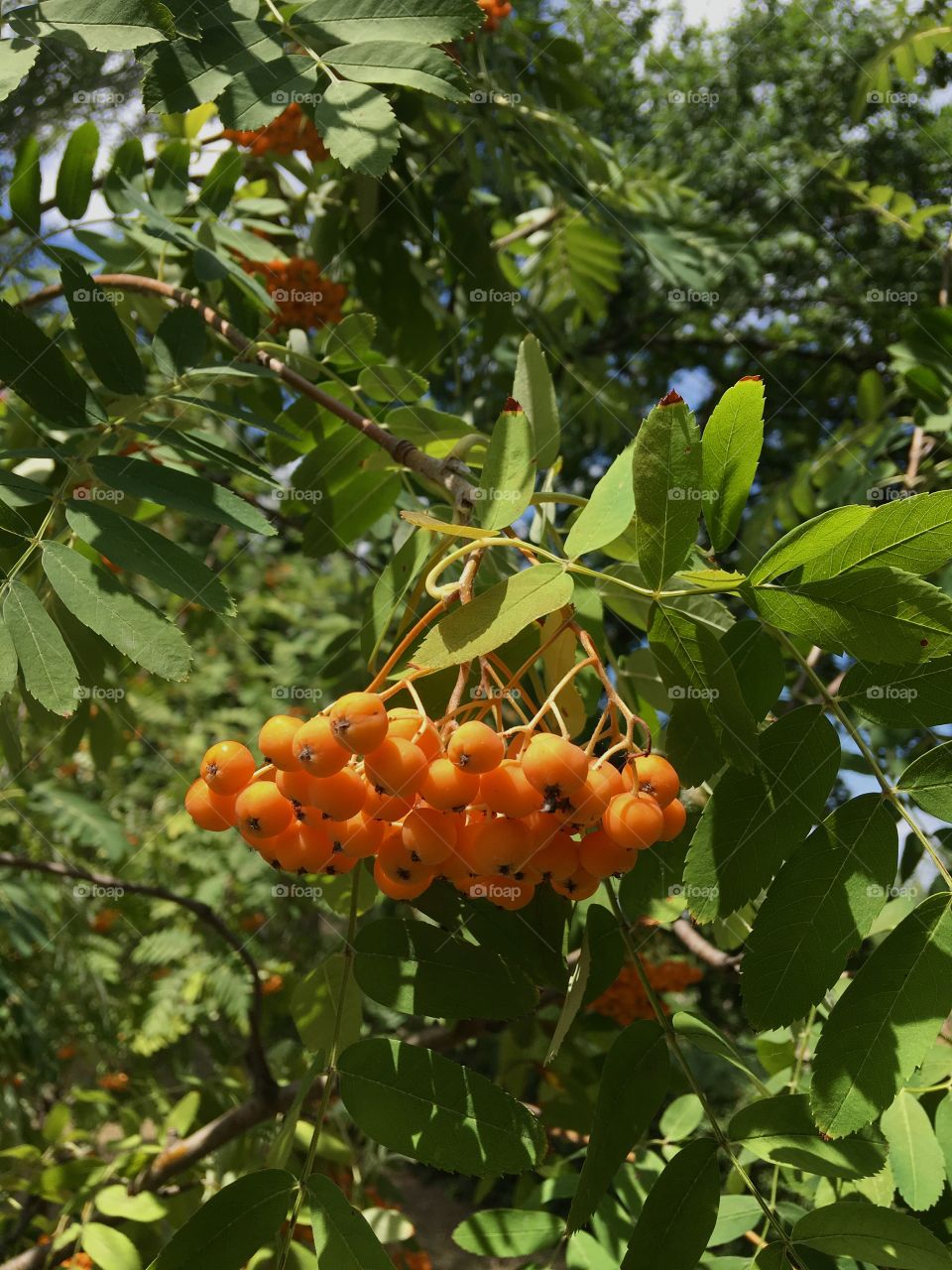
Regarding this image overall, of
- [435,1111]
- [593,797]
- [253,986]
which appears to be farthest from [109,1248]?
[593,797]

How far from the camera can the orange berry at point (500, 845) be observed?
0.84 metres

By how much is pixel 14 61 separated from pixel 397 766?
0.92 m

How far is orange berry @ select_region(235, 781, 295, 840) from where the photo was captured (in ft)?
2.89

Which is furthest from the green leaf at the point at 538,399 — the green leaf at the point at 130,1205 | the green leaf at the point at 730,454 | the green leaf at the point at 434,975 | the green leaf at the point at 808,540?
the green leaf at the point at 130,1205

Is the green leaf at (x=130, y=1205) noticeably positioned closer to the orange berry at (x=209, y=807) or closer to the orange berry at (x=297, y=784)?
the orange berry at (x=209, y=807)

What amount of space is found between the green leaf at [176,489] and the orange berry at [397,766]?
39 cm

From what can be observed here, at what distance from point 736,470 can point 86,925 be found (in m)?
2.69

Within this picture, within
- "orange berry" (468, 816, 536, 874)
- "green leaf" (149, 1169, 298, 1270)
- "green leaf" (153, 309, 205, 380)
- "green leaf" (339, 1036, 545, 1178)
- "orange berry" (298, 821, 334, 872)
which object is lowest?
"green leaf" (149, 1169, 298, 1270)

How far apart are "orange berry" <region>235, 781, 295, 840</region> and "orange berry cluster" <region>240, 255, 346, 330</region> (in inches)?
60.7

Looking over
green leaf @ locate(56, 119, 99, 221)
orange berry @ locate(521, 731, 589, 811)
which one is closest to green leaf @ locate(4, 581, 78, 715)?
orange berry @ locate(521, 731, 589, 811)

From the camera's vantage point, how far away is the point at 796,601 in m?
0.89

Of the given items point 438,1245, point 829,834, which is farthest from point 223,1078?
point 438,1245

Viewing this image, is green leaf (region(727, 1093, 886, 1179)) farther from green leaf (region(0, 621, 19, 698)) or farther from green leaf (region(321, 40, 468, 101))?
green leaf (region(321, 40, 468, 101))

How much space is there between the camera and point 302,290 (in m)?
2.20
